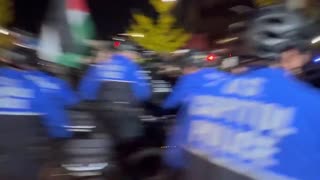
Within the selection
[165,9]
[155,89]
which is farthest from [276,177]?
[165,9]

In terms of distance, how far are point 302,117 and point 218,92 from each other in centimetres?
73

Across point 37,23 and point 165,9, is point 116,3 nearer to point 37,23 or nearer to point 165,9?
point 37,23

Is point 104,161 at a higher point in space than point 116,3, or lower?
lower

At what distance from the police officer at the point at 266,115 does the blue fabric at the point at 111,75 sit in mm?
2635

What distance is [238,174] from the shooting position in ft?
8.29

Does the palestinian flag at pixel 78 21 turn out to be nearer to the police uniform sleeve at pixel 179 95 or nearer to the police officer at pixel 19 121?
the police uniform sleeve at pixel 179 95

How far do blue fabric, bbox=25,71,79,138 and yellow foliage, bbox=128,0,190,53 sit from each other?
11.8 feet

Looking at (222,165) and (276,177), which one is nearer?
(276,177)

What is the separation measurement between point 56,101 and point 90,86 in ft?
2.29

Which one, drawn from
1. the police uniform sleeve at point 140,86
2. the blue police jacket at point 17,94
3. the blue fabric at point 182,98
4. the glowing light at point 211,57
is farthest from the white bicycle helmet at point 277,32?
the glowing light at point 211,57

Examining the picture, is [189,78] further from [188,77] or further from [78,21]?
[78,21]

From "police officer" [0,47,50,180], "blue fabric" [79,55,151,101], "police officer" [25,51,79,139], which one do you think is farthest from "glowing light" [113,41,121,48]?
"police officer" [0,47,50,180]

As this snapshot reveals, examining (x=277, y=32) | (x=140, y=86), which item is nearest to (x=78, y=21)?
(x=140, y=86)

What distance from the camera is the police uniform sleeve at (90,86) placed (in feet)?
18.8
